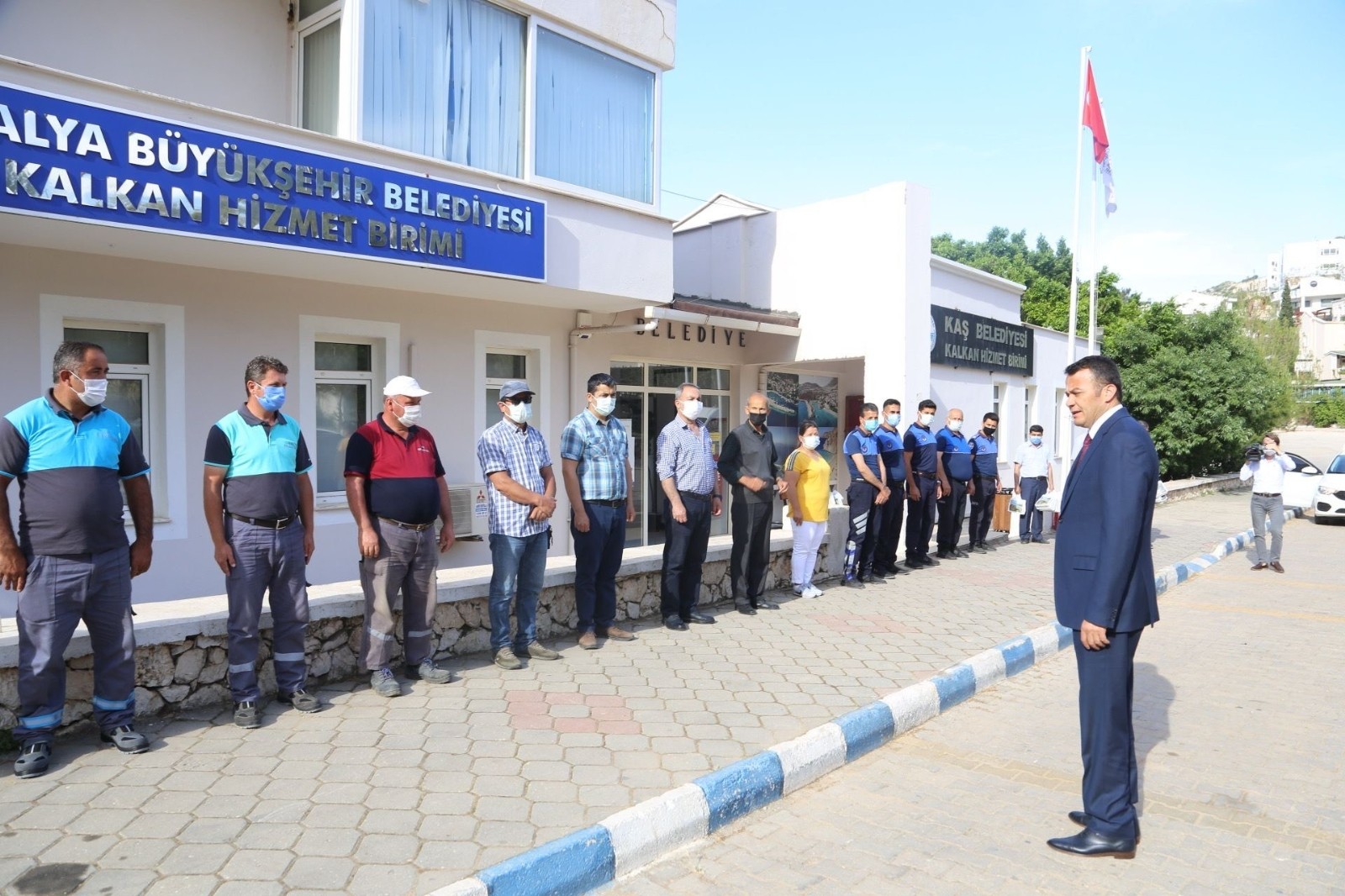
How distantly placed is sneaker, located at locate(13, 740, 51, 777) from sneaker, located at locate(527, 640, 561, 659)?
2.72 meters

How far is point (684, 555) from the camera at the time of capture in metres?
7.07

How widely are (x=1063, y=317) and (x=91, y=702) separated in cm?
3722

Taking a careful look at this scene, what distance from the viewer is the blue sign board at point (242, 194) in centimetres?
581

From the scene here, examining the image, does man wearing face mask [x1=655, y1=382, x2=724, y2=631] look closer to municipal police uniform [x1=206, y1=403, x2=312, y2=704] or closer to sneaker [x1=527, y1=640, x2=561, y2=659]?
sneaker [x1=527, y1=640, x2=561, y2=659]

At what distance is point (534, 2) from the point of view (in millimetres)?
8680

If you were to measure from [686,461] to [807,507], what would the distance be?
1773 millimetres

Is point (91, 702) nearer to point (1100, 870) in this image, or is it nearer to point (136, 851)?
point (136, 851)

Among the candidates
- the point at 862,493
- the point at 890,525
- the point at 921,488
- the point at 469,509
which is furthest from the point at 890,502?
the point at 469,509

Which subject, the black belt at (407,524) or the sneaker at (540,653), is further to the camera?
the sneaker at (540,653)

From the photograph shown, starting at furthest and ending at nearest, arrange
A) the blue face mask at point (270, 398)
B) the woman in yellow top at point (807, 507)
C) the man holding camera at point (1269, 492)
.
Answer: the man holding camera at point (1269, 492) < the woman in yellow top at point (807, 507) < the blue face mask at point (270, 398)

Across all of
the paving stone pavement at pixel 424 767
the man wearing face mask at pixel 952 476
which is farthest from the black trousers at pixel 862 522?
the paving stone pavement at pixel 424 767

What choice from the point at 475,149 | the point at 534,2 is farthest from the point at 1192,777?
the point at 534,2

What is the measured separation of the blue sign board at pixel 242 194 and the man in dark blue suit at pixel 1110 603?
5971mm

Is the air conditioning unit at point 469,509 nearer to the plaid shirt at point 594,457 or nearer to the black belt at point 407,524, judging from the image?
the plaid shirt at point 594,457
